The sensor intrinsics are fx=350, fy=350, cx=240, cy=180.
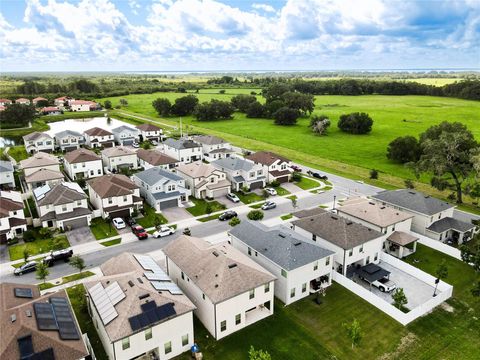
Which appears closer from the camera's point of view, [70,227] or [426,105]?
[70,227]

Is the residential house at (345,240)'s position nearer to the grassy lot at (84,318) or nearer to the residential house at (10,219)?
the grassy lot at (84,318)

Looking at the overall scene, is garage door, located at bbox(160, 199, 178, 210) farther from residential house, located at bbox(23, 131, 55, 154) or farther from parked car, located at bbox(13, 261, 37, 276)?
residential house, located at bbox(23, 131, 55, 154)

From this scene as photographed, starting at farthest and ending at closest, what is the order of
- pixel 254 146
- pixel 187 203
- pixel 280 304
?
Result: pixel 254 146, pixel 187 203, pixel 280 304

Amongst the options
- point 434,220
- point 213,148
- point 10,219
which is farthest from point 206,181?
point 434,220

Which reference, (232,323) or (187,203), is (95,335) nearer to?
(232,323)

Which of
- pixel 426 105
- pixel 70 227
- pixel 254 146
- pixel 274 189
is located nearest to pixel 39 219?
pixel 70 227

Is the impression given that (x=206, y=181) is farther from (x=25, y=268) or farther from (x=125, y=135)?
(x=125, y=135)

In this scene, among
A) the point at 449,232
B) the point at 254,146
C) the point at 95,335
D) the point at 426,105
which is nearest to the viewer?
the point at 95,335
